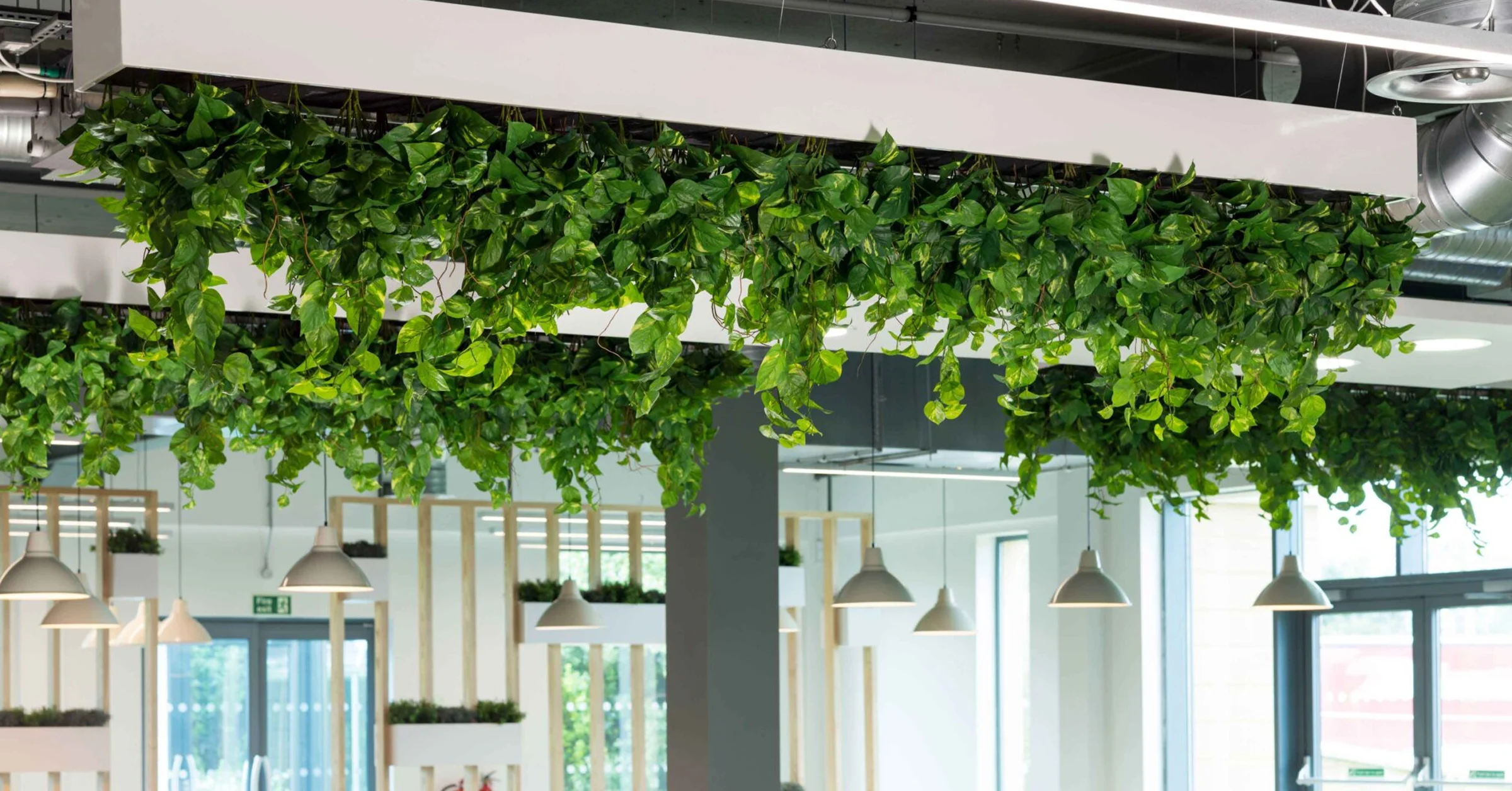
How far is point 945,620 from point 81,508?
5985 millimetres

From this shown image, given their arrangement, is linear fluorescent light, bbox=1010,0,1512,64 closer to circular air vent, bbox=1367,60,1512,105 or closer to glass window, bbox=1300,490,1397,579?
circular air vent, bbox=1367,60,1512,105

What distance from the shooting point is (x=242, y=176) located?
Answer: 7.61 feet

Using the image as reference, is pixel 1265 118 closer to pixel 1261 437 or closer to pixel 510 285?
pixel 510 285

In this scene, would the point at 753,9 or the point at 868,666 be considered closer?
the point at 753,9

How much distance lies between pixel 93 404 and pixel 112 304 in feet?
0.98

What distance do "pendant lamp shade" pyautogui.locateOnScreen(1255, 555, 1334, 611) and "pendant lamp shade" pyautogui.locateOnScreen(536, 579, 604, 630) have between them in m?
3.37

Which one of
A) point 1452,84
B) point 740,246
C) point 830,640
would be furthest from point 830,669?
point 740,246

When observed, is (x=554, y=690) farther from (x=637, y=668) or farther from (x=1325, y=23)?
(x=1325, y=23)

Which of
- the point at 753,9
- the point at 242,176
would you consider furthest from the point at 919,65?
the point at 753,9

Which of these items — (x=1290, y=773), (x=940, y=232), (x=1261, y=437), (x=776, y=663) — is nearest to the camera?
(x=940, y=232)

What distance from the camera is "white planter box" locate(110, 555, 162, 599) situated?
884cm

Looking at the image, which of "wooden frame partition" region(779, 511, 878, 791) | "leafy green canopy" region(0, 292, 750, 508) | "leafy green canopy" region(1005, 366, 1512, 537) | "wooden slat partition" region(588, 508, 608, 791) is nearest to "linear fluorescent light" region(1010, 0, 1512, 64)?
"leafy green canopy" region(0, 292, 750, 508)

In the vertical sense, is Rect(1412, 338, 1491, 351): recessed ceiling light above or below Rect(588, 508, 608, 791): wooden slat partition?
above

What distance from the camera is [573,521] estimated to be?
1300 centimetres
